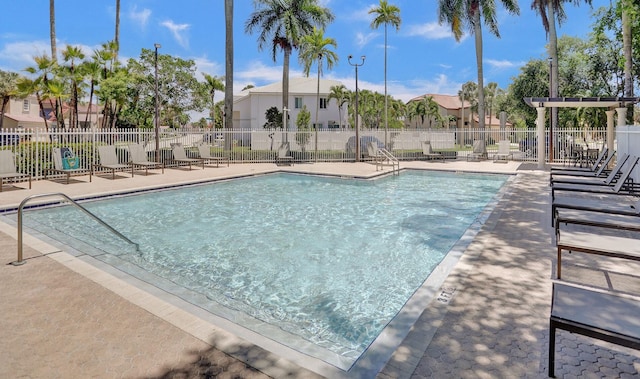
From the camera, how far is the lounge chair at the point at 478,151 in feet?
71.0

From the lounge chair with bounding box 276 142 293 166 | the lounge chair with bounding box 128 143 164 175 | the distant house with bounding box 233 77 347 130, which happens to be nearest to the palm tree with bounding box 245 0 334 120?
the lounge chair with bounding box 276 142 293 166

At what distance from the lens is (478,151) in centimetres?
2264

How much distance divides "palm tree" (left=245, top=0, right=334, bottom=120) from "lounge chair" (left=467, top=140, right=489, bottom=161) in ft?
40.8

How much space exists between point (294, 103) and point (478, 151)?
23.0 m

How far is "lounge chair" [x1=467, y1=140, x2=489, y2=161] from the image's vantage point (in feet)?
71.0

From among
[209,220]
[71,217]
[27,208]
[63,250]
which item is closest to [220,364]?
[63,250]

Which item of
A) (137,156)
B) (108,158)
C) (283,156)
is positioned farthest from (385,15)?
(108,158)

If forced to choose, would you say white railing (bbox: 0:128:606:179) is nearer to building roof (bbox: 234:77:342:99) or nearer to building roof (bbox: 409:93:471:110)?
building roof (bbox: 234:77:342:99)

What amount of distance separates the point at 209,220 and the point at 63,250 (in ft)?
10.6

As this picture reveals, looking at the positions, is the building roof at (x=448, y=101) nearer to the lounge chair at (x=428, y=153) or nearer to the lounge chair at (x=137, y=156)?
the lounge chair at (x=428, y=153)

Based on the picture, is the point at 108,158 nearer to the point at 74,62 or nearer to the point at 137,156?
the point at 137,156

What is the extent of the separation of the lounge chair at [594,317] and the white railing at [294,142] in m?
14.5

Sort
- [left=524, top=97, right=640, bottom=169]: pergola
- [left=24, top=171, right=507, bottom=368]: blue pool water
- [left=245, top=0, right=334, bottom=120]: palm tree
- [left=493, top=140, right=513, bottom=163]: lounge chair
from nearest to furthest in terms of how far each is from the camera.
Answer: [left=24, top=171, right=507, bottom=368]: blue pool water
[left=524, top=97, right=640, bottom=169]: pergola
[left=493, top=140, right=513, bottom=163]: lounge chair
[left=245, top=0, right=334, bottom=120]: palm tree

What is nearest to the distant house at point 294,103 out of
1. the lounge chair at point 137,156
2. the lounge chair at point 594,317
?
the lounge chair at point 137,156
